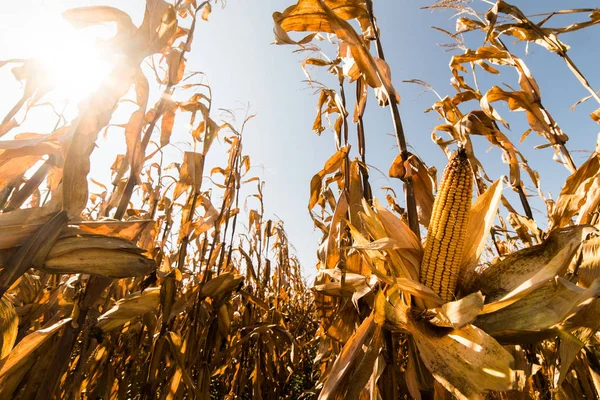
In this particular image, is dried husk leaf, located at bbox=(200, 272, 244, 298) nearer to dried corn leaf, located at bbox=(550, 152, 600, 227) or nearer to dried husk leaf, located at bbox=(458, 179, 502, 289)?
dried husk leaf, located at bbox=(458, 179, 502, 289)

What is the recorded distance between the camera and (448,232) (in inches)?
46.1

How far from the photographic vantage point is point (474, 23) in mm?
2387

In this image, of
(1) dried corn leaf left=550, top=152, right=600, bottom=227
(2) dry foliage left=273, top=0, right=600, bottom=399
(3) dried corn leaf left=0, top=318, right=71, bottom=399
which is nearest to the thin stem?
(2) dry foliage left=273, top=0, right=600, bottom=399

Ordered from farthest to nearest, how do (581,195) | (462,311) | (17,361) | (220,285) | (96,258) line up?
(220,285) < (581,195) < (17,361) < (96,258) < (462,311)

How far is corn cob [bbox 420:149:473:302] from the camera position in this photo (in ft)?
3.84

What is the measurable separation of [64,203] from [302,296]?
6.14 metres

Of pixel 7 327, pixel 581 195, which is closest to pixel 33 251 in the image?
pixel 7 327

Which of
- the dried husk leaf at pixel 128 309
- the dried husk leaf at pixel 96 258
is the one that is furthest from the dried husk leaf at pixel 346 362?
the dried husk leaf at pixel 128 309

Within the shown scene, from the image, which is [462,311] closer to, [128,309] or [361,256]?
[361,256]

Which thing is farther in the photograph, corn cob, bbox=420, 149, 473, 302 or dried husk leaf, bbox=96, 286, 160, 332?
dried husk leaf, bbox=96, 286, 160, 332

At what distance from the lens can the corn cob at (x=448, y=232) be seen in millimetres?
1170

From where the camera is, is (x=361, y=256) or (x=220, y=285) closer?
(x=361, y=256)

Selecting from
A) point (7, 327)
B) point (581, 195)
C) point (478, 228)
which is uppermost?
point (581, 195)

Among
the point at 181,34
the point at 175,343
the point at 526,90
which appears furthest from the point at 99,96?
the point at 526,90
